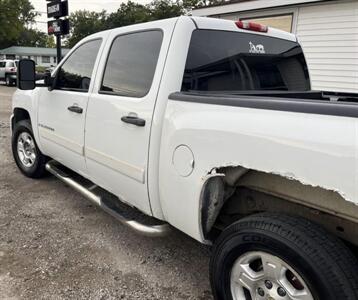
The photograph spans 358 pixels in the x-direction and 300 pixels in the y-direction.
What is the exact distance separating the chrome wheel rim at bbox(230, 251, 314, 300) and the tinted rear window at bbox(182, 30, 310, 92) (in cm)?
128

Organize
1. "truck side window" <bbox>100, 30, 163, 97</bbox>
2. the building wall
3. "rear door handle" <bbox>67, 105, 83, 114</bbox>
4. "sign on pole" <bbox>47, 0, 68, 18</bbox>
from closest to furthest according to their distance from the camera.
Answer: "truck side window" <bbox>100, 30, 163, 97</bbox> → "rear door handle" <bbox>67, 105, 83, 114</bbox> → the building wall → "sign on pole" <bbox>47, 0, 68, 18</bbox>

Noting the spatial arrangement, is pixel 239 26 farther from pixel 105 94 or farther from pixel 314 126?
pixel 314 126

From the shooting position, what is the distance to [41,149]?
473 centimetres

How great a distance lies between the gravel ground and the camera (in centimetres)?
291

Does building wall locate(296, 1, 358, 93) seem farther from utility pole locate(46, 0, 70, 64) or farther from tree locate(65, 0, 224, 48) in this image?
tree locate(65, 0, 224, 48)

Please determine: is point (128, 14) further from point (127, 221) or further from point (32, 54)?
point (127, 221)

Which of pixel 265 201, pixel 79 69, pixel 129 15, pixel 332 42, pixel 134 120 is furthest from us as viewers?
pixel 129 15

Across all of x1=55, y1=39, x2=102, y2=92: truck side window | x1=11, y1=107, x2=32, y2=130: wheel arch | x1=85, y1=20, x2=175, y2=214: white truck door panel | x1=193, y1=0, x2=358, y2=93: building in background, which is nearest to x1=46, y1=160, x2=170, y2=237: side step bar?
x1=85, y1=20, x2=175, y2=214: white truck door panel

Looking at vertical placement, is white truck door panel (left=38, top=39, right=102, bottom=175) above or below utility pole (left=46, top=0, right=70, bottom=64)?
below

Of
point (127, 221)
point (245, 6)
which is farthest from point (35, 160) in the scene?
point (245, 6)

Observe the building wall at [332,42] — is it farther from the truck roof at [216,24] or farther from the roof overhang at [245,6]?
the truck roof at [216,24]

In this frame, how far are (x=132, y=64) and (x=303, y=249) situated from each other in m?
2.04

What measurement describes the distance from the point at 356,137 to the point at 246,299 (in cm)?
121

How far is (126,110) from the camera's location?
10.1 ft
